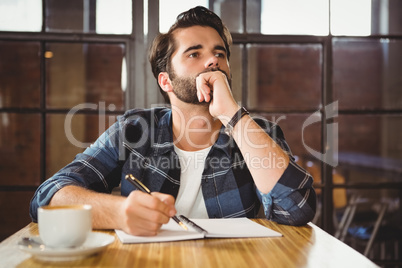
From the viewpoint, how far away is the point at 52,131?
2.40 m

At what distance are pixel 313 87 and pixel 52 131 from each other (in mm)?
1573

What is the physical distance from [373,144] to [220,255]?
2.03 metres

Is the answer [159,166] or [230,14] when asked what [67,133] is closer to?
[159,166]

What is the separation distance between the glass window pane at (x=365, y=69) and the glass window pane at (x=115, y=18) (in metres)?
1.24

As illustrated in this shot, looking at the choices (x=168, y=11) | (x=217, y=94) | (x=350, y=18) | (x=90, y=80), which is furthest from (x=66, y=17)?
(x=350, y=18)

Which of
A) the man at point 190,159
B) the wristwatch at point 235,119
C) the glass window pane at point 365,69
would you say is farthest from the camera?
the glass window pane at point 365,69

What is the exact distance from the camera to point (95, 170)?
154cm

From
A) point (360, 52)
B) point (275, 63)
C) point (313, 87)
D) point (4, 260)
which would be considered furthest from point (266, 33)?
point (4, 260)

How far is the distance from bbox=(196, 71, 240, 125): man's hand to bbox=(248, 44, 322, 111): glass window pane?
85 cm

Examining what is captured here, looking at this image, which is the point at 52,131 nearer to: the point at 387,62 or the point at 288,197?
the point at 288,197

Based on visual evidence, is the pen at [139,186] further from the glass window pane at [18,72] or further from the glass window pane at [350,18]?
the glass window pane at [350,18]

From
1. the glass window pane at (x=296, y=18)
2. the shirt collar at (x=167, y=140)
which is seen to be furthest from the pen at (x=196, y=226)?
the glass window pane at (x=296, y=18)

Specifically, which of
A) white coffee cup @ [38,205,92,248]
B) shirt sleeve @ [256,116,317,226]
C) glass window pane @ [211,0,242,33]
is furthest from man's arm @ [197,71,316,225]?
glass window pane @ [211,0,242,33]

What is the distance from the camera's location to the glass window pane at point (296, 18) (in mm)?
2438
